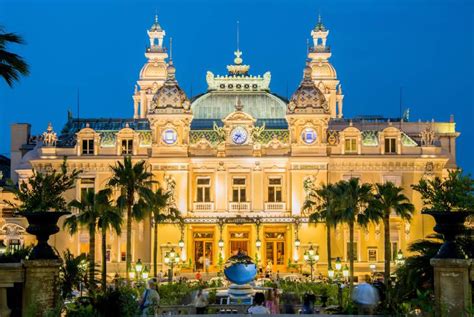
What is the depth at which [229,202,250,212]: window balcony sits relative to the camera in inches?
3364

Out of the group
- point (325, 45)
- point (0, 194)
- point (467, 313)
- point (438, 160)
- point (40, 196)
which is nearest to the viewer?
point (467, 313)

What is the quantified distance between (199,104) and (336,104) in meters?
18.3

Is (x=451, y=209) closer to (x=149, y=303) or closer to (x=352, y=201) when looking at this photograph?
(x=149, y=303)

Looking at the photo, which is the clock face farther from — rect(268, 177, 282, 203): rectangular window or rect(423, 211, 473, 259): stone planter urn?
rect(423, 211, 473, 259): stone planter urn

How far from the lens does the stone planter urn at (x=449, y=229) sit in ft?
87.2

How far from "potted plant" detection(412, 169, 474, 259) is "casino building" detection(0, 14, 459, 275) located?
44.4 metres

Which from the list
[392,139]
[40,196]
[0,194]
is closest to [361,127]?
[392,139]

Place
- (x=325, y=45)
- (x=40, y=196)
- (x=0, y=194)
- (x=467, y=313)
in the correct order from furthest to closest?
(x=325, y=45) → (x=0, y=194) → (x=40, y=196) → (x=467, y=313)

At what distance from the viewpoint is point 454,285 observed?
2638cm

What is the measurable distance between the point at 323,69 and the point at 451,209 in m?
67.1

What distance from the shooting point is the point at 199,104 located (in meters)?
93.3

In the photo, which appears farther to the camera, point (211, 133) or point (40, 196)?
point (211, 133)

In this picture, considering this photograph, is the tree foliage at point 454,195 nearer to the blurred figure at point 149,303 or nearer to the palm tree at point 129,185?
the blurred figure at point 149,303

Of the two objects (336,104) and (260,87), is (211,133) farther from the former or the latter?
(336,104)
